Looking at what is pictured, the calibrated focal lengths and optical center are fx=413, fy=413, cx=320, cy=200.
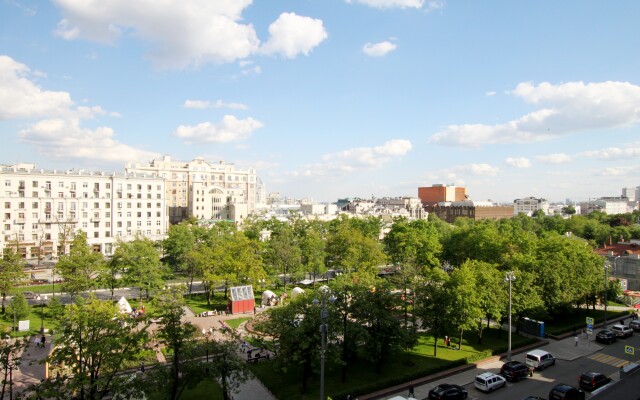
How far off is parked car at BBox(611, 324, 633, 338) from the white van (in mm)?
11066

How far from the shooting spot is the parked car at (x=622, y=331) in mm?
37763

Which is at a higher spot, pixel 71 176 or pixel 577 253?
pixel 71 176

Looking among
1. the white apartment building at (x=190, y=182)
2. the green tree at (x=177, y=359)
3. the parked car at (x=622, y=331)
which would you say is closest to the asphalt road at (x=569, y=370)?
the parked car at (x=622, y=331)

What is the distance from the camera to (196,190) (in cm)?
11688

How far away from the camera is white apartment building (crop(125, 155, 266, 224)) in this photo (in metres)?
117

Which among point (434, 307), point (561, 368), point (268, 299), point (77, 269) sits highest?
point (77, 269)

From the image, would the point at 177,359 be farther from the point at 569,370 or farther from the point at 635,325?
the point at 635,325

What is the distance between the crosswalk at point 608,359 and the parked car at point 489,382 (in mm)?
10973

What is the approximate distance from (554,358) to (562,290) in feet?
30.0

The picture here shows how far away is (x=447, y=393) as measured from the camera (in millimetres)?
25203

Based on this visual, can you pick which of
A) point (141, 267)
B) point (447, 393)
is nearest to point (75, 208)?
point (141, 267)

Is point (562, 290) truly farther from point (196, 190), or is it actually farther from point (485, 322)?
point (196, 190)

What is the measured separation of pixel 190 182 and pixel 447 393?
10892 cm

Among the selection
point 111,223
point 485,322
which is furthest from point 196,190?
point 485,322
